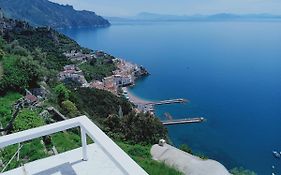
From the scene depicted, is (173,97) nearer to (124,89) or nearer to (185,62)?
(124,89)

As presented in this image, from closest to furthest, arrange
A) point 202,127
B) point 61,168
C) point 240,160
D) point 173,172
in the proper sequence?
point 61,168 → point 173,172 → point 240,160 → point 202,127

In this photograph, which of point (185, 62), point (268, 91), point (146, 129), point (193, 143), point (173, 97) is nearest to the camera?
point (146, 129)

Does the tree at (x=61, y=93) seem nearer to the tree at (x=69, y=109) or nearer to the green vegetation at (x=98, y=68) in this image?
the tree at (x=69, y=109)

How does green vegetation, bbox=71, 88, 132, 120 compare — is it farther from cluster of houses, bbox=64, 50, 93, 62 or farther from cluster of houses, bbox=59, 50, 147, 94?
cluster of houses, bbox=64, 50, 93, 62

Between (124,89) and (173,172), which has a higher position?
(173,172)

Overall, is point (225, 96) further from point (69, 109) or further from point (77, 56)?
point (69, 109)

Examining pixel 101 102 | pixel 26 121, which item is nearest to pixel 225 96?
pixel 101 102

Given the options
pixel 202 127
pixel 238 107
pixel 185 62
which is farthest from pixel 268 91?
pixel 185 62

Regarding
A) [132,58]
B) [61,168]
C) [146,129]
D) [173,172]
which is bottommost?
[132,58]
